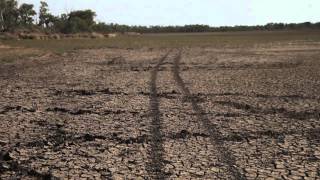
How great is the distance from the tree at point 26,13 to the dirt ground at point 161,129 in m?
80.8

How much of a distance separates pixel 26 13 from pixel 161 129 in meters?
90.2

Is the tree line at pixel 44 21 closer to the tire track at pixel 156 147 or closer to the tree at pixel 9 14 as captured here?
the tree at pixel 9 14

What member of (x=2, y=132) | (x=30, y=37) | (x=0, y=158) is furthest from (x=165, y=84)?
(x=30, y=37)

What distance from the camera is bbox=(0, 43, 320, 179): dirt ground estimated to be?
609 centimetres

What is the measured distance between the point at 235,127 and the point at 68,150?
2.79 m

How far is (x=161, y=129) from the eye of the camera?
320 inches

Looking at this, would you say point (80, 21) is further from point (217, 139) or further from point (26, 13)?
point (217, 139)

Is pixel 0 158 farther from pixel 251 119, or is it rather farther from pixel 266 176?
pixel 251 119

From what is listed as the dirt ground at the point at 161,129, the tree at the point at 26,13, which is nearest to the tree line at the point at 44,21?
the tree at the point at 26,13

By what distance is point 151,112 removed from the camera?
31.7ft

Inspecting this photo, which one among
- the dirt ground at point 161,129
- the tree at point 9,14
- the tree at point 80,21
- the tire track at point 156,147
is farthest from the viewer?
the tree at point 80,21

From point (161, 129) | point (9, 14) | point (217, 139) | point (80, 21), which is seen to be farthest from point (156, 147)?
point (80, 21)

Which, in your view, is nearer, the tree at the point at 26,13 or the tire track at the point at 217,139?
the tire track at the point at 217,139

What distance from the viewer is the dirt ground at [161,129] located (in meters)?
6.09
